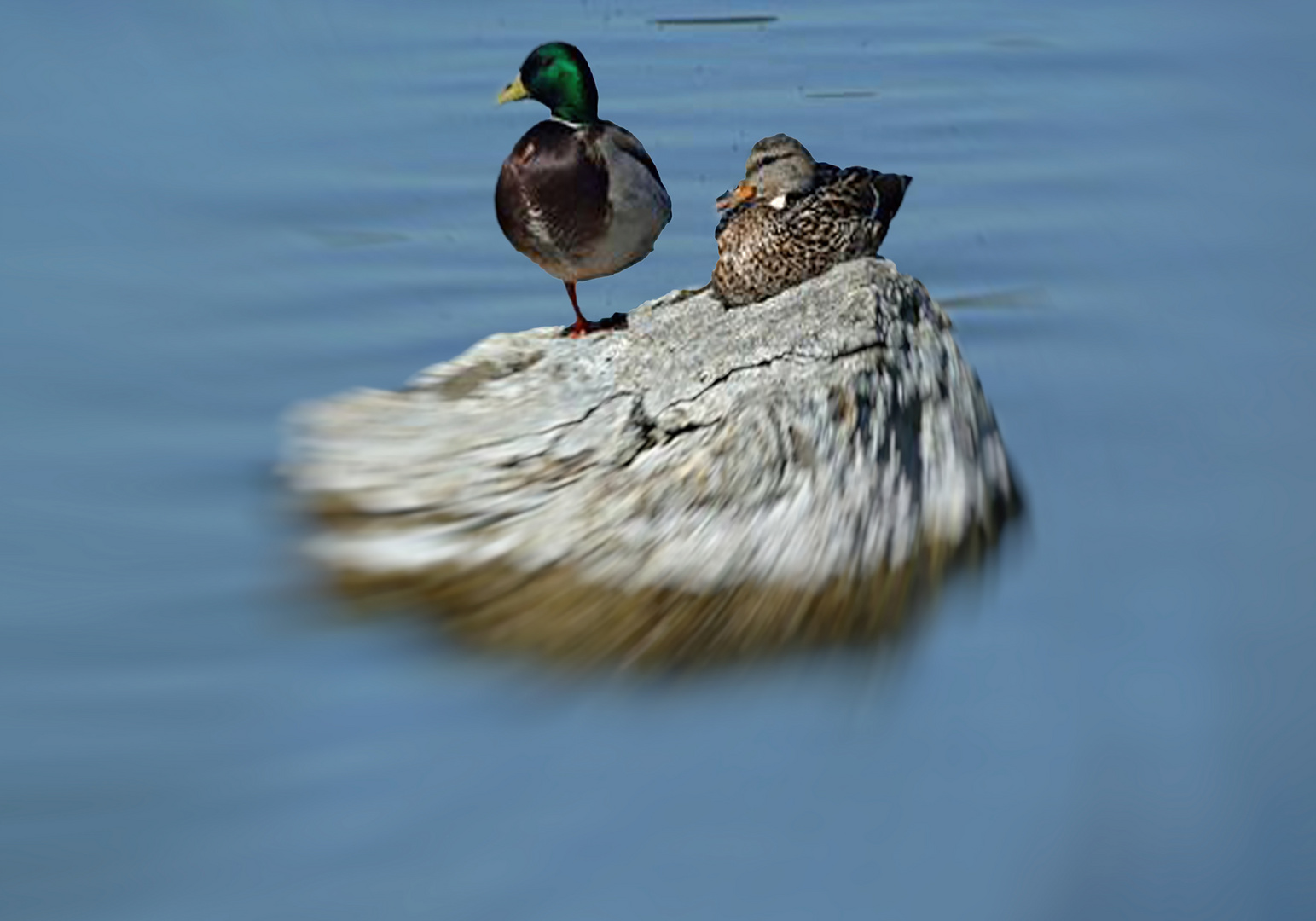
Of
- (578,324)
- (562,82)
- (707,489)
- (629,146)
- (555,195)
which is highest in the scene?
(562,82)

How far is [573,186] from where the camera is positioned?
196 inches

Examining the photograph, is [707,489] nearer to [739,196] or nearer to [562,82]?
[739,196]

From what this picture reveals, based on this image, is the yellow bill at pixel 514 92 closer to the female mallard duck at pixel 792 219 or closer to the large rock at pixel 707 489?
the female mallard duck at pixel 792 219

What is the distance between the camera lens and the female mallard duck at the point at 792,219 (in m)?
4.88

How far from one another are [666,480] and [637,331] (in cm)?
74

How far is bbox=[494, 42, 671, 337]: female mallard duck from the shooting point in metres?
4.99

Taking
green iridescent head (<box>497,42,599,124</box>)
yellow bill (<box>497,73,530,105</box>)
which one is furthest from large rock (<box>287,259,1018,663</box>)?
yellow bill (<box>497,73,530,105</box>)

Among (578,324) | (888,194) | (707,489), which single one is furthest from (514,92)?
(707,489)

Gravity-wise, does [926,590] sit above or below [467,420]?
below

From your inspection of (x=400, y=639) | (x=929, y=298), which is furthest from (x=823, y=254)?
Answer: (x=400, y=639)

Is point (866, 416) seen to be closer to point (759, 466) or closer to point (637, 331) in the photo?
point (759, 466)

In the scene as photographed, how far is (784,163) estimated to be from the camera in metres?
5.02

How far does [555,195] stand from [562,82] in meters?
0.34

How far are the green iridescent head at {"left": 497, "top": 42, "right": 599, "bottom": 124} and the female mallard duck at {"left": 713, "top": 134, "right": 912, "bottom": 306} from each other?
427 mm
